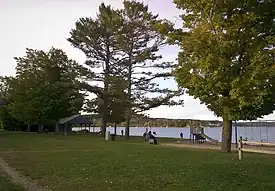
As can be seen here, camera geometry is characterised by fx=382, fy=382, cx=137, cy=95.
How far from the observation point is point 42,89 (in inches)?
2205

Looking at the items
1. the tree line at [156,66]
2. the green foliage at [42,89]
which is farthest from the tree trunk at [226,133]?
the green foliage at [42,89]

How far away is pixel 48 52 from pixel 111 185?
54723mm

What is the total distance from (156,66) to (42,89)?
66.3ft

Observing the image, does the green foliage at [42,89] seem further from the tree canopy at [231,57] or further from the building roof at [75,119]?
Answer: the tree canopy at [231,57]

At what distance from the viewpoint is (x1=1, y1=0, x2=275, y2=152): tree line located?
1873 cm

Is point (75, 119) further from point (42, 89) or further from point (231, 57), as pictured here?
point (231, 57)

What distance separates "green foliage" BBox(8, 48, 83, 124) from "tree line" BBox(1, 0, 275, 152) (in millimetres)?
140

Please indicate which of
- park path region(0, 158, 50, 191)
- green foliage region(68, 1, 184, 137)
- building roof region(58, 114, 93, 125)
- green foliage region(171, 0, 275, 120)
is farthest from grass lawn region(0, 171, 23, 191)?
building roof region(58, 114, 93, 125)

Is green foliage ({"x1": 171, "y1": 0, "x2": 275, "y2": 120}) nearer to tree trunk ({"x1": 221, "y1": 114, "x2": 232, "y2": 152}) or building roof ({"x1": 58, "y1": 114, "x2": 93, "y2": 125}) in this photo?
tree trunk ({"x1": 221, "y1": 114, "x2": 232, "y2": 152})

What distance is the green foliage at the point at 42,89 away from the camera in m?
53.2

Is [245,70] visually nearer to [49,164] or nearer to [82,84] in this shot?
[49,164]

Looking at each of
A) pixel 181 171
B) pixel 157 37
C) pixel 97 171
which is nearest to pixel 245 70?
pixel 181 171

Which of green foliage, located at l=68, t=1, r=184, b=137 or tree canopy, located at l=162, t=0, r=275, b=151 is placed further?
green foliage, located at l=68, t=1, r=184, b=137

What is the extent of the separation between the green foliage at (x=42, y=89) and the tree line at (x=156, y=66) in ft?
Result: 0.46
